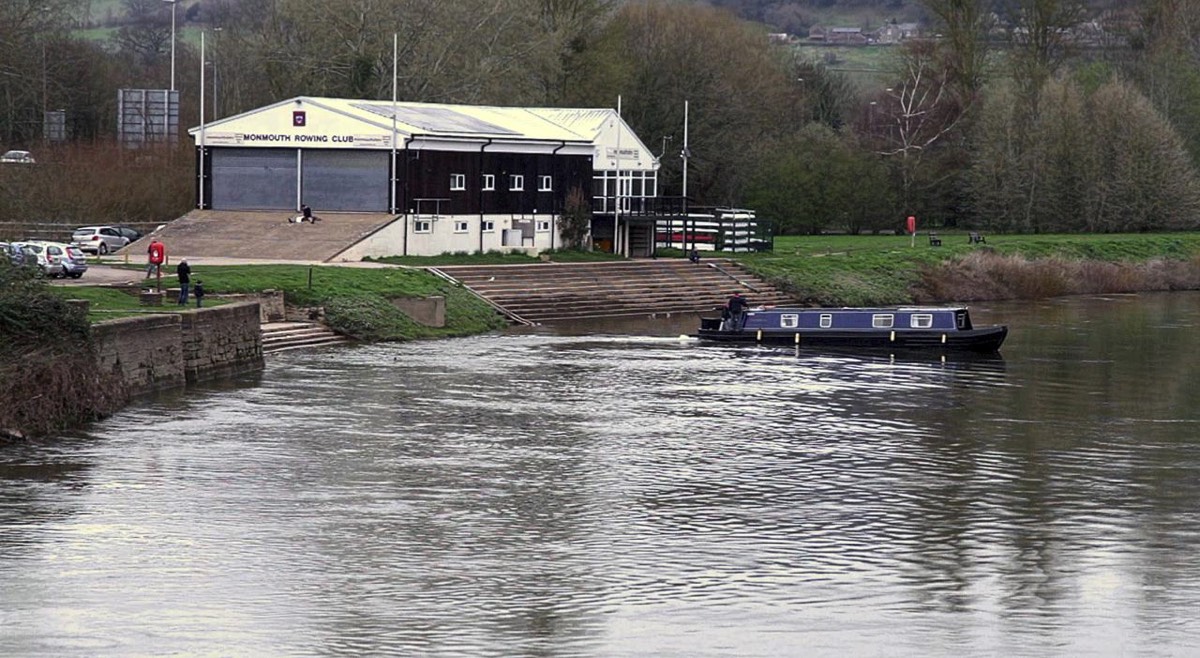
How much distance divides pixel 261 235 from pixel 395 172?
6.19 meters

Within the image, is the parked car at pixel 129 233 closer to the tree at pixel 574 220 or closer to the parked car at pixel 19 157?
the parked car at pixel 19 157

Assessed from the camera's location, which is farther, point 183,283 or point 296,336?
point 296,336

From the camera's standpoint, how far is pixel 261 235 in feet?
259

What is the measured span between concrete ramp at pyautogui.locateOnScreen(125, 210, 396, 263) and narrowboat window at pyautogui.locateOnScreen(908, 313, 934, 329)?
76.1ft

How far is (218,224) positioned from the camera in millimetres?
80688

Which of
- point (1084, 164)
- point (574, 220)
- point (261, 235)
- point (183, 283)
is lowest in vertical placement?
point (183, 283)

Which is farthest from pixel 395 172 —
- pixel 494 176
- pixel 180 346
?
pixel 180 346

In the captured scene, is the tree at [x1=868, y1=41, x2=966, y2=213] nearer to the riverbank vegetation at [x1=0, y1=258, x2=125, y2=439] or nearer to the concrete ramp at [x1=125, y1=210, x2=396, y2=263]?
the concrete ramp at [x1=125, y1=210, x2=396, y2=263]

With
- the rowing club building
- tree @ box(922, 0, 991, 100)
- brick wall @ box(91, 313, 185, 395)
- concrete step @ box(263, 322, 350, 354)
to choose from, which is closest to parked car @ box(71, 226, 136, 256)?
the rowing club building

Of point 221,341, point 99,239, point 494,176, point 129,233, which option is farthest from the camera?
point 494,176

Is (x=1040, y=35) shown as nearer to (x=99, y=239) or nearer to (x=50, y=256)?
(x=99, y=239)

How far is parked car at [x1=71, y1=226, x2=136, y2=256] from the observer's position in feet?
256

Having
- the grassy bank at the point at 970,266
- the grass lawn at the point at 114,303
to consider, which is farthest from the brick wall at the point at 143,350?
the grassy bank at the point at 970,266

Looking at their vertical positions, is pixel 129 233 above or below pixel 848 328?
above
